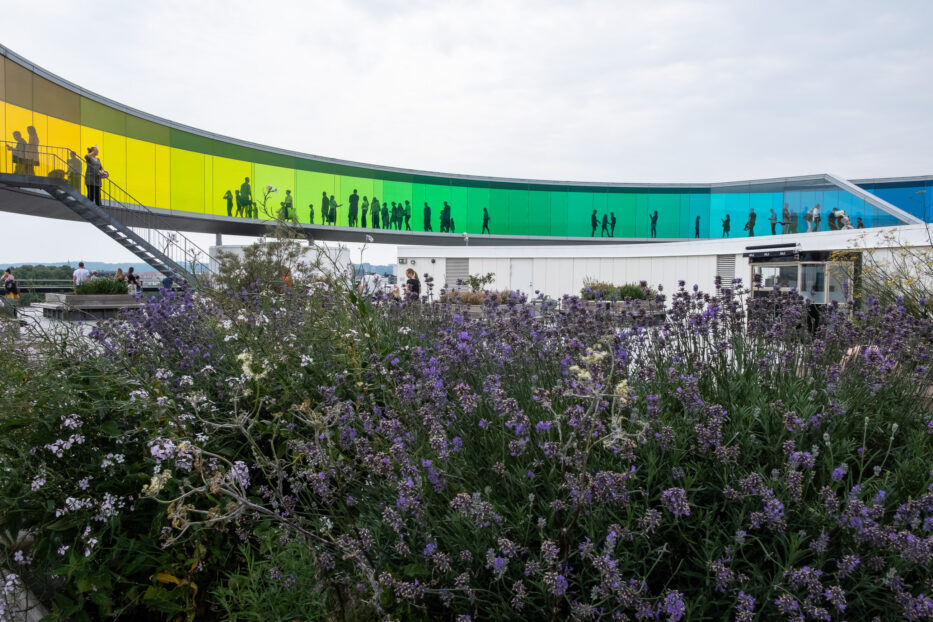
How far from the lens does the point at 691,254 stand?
3412cm

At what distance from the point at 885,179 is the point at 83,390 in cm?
7353

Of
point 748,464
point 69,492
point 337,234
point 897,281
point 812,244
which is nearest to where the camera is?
point 748,464

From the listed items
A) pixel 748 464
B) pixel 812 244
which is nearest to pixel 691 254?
pixel 812 244

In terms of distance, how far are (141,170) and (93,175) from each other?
10373mm

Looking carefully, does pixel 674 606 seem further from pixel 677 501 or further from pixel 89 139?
pixel 89 139

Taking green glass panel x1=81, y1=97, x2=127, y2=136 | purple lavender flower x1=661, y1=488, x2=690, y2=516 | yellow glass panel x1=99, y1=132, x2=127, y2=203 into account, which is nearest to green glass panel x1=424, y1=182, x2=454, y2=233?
yellow glass panel x1=99, y1=132, x2=127, y2=203

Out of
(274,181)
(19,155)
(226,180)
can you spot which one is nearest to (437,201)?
(274,181)

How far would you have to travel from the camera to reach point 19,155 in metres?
26.2

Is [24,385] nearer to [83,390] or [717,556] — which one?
[83,390]

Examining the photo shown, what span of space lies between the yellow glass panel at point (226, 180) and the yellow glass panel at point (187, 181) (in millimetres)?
1087

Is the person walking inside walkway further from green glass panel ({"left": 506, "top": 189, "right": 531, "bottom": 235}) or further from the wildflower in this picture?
green glass panel ({"left": 506, "top": 189, "right": 531, "bottom": 235})

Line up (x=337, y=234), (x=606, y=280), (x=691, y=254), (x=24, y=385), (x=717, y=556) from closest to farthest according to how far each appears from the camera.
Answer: (x=717, y=556)
(x=24, y=385)
(x=691, y=254)
(x=606, y=280)
(x=337, y=234)

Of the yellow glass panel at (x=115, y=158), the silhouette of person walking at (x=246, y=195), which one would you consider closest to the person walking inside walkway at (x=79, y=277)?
the yellow glass panel at (x=115, y=158)

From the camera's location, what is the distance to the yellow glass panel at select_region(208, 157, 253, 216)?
143ft
